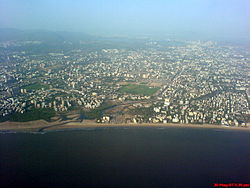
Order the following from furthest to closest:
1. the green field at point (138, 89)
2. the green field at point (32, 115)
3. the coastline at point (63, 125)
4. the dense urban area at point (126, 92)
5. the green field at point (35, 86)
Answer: the green field at point (35, 86) < the green field at point (138, 89) < the dense urban area at point (126, 92) < the green field at point (32, 115) < the coastline at point (63, 125)

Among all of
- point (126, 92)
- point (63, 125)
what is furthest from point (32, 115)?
point (126, 92)

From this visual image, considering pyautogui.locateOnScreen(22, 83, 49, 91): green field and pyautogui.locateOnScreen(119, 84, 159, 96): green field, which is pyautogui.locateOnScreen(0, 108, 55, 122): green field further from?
pyautogui.locateOnScreen(119, 84, 159, 96): green field

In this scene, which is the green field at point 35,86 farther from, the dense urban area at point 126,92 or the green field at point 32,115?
the green field at point 32,115

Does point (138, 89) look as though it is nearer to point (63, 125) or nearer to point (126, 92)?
point (126, 92)

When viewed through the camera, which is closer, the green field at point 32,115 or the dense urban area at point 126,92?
the green field at point 32,115

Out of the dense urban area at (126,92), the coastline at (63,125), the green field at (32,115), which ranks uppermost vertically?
the dense urban area at (126,92)

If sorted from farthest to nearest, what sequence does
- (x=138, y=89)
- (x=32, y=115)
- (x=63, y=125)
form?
(x=138, y=89) → (x=32, y=115) → (x=63, y=125)

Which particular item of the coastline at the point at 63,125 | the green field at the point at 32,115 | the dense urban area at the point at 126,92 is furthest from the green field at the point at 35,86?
the coastline at the point at 63,125
